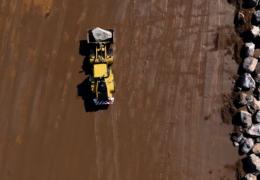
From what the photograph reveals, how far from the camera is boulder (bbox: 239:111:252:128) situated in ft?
56.7

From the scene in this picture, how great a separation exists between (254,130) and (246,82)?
4.25 feet

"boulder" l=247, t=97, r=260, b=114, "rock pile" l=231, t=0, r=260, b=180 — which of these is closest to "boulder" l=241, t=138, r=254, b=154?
"rock pile" l=231, t=0, r=260, b=180

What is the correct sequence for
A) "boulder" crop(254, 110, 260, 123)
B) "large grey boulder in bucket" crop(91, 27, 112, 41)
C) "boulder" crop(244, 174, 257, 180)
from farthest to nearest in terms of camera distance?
"large grey boulder in bucket" crop(91, 27, 112, 41) → "boulder" crop(254, 110, 260, 123) → "boulder" crop(244, 174, 257, 180)

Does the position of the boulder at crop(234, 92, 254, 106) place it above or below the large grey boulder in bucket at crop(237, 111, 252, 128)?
above

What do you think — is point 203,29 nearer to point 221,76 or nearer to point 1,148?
point 221,76

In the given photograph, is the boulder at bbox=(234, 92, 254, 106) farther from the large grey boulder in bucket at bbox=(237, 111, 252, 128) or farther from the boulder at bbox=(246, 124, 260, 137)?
the boulder at bbox=(246, 124, 260, 137)

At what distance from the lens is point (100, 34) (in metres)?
17.6

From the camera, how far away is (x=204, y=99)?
17453 millimetres

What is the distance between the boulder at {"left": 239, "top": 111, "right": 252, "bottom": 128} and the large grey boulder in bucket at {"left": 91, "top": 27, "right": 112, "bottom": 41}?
4.11 meters

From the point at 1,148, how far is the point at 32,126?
1027mm

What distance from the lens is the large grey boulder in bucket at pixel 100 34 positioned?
57.8 feet

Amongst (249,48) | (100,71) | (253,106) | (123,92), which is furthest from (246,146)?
(100,71)

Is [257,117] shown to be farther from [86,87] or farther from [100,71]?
[86,87]

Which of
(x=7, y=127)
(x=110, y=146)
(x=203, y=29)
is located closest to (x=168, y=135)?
(x=110, y=146)
